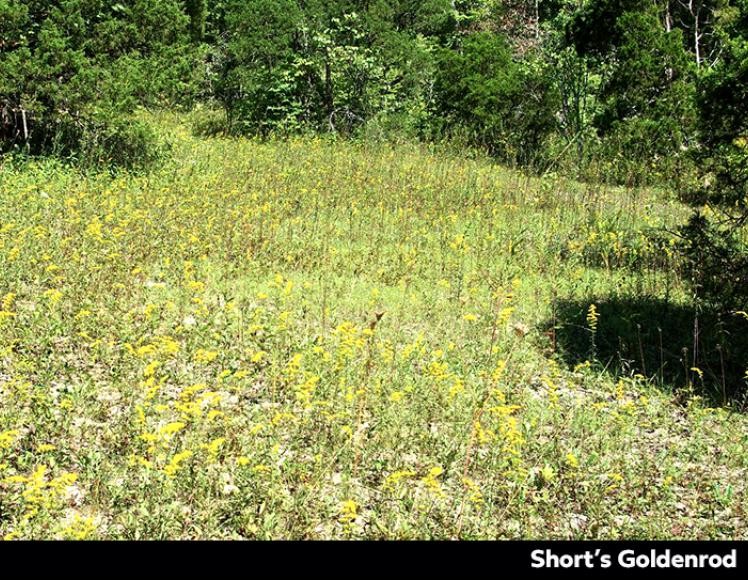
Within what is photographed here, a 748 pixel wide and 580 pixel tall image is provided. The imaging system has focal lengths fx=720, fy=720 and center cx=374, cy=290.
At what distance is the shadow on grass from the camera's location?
6.44 metres

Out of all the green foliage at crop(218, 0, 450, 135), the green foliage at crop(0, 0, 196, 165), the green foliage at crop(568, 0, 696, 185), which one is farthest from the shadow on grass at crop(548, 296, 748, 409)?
the green foliage at crop(218, 0, 450, 135)

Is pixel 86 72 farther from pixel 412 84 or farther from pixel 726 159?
pixel 412 84

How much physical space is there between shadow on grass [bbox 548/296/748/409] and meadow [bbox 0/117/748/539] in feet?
0.12

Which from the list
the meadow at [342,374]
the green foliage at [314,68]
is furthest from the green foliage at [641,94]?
the green foliage at [314,68]

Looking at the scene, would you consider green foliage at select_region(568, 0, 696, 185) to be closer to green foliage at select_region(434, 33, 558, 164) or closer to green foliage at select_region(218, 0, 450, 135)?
green foliage at select_region(434, 33, 558, 164)

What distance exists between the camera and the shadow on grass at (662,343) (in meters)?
6.44

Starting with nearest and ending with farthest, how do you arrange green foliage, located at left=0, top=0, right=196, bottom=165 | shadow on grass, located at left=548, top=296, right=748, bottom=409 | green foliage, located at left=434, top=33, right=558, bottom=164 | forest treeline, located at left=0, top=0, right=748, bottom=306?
shadow on grass, located at left=548, top=296, right=748, bottom=409
forest treeline, located at left=0, top=0, right=748, bottom=306
green foliage, located at left=0, top=0, right=196, bottom=165
green foliage, located at left=434, top=33, right=558, bottom=164

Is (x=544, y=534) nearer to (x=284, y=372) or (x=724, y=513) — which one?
Answer: (x=724, y=513)

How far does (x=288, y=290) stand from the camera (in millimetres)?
7148

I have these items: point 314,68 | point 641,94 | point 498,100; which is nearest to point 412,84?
point 314,68

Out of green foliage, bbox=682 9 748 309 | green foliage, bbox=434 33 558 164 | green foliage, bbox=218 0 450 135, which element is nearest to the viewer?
green foliage, bbox=682 9 748 309

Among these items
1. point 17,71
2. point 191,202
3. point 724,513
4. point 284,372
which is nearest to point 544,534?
point 724,513
